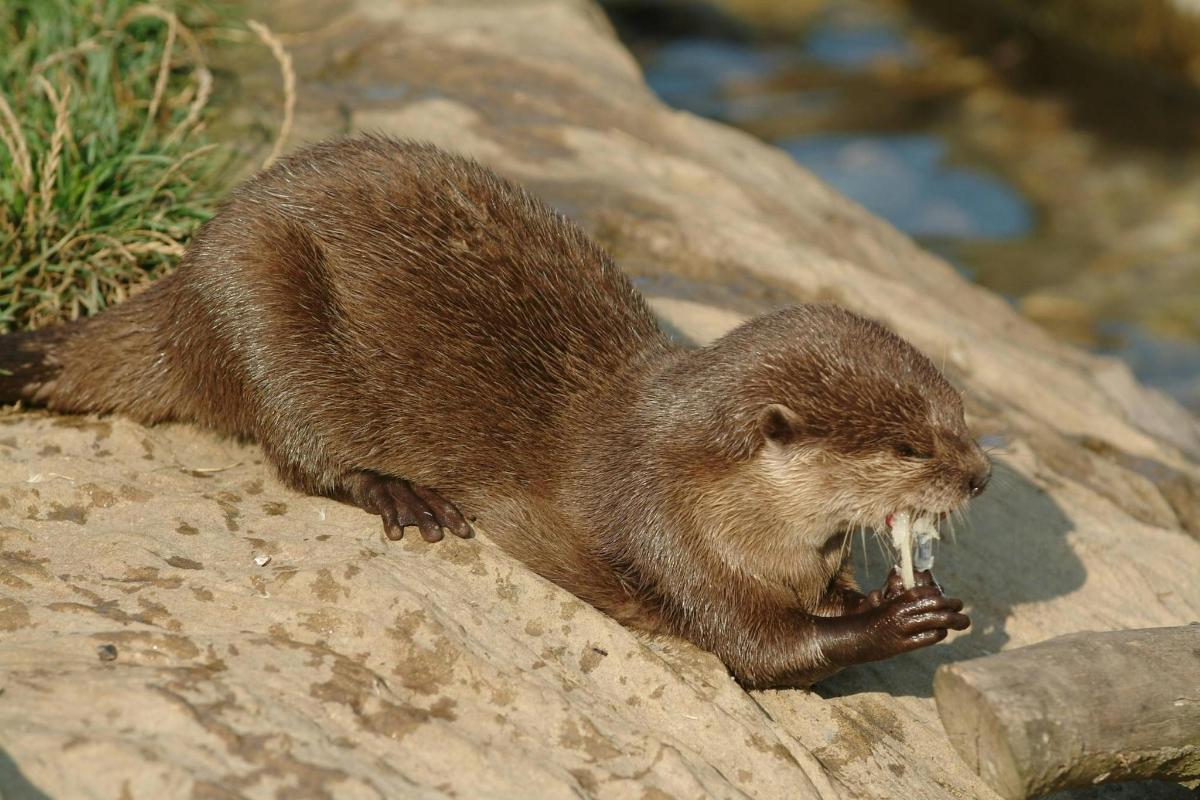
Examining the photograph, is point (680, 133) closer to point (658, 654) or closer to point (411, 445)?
point (411, 445)

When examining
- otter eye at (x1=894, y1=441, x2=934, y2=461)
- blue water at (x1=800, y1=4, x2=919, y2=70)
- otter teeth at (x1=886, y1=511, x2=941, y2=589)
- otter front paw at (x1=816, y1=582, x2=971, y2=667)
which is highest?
otter eye at (x1=894, y1=441, x2=934, y2=461)

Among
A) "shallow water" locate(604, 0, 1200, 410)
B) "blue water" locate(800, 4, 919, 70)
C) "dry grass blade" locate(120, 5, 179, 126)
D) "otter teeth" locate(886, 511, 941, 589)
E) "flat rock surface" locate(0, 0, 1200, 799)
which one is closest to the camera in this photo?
"flat rock surface" locate(0, 0, 1200, 799)

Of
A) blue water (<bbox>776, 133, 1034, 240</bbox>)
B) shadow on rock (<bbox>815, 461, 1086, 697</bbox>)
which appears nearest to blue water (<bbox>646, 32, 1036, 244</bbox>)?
blue water (<bbox>776, 133, 1034, 240</bbox>)

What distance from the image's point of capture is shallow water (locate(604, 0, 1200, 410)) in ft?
23.4

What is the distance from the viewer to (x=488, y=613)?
9.57ft

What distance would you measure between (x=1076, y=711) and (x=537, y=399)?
1271mm

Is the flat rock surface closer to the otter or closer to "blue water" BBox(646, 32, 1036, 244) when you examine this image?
the otter

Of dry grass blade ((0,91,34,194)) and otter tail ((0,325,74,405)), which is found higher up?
dry grass blade ((0,91,34,194))

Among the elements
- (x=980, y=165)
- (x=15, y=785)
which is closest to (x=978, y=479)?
(x=15, y=785)

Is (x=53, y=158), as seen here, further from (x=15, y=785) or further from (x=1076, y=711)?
(x=1076, y=711)

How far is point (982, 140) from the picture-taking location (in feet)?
27.9

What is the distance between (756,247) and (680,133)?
916 millimetres

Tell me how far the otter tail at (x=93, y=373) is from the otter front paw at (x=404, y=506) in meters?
0.54

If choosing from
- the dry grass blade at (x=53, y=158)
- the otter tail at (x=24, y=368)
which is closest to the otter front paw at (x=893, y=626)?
the otter tail at (x=24, y=368)
